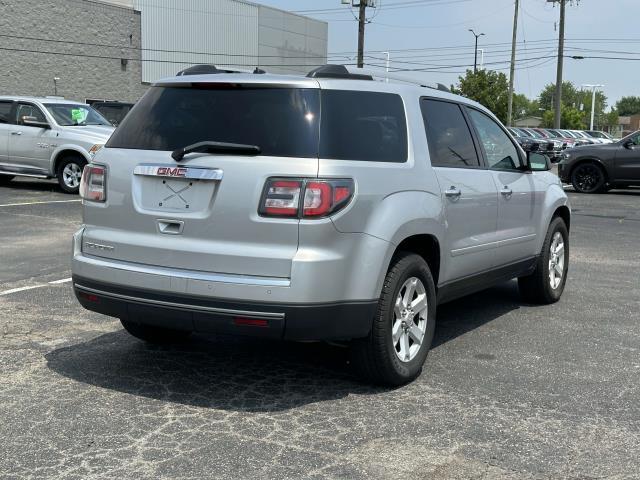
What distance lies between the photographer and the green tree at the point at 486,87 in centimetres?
6806

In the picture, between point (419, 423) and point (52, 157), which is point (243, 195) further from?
point (52, 157)

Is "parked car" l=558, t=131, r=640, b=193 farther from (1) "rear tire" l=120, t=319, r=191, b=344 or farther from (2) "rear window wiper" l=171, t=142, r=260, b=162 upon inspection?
(2) "rear window wiper" l=171, t=142, r=260, b=162

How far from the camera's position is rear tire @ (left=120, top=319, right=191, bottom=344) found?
548 cm

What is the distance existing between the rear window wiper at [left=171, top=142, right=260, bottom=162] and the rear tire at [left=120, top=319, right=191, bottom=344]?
5.01ft

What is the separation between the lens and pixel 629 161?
1902 centimetres

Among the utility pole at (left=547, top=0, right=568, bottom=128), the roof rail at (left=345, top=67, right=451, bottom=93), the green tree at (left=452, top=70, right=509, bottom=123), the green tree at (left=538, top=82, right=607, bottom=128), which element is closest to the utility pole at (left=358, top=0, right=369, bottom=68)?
the utility pole at (left=547, top=0, right=568, bottom=128)

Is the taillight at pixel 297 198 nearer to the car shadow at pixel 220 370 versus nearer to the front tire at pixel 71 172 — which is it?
the car shadow at pixel 220 370

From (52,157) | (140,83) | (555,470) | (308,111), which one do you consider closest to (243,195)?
(308,111)

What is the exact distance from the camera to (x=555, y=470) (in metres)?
3.69

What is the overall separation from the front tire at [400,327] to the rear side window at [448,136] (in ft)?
2.57

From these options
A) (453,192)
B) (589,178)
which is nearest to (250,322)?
(453,192)

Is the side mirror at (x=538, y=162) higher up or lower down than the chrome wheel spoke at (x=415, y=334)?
higher up

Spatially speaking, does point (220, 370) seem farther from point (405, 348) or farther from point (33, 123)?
point (33, 123)

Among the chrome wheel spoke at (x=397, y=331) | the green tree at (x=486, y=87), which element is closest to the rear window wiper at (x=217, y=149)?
the chrome wheel spoke at (x=397, y=331)
